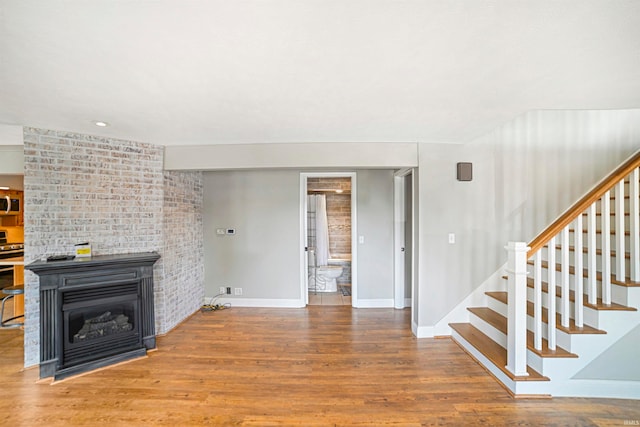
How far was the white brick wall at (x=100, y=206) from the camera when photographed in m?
2.58

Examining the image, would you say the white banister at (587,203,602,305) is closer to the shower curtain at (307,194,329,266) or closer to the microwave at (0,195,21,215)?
the shower curtain at (307,194,329,266)

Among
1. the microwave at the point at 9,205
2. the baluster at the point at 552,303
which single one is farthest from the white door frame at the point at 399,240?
the microwave at the point at 9,205

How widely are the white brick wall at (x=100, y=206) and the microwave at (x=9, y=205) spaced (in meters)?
4.08

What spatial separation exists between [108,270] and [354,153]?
2939 millimetres

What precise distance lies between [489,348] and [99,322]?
3993mm

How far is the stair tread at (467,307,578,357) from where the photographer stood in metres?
2.15

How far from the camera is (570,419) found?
6.18 feet

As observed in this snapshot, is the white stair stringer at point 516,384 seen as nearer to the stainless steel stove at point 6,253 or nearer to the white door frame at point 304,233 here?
the white door frame at point 304,233

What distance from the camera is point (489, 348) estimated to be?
258 centimetres

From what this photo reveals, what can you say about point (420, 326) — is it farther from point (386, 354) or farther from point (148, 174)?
point (148, 174)

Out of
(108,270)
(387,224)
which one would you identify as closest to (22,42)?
(108,270)

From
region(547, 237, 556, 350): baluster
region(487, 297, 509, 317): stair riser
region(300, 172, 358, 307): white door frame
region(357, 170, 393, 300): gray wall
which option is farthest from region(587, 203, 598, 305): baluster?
region(300, 172, 358, 307): white door frame

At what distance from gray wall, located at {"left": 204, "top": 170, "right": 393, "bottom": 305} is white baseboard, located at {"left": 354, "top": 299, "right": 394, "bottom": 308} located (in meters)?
0.09

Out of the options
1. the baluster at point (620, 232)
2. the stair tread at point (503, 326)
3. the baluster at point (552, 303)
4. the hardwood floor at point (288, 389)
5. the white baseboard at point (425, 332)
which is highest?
the baluster at point (620, 232)
